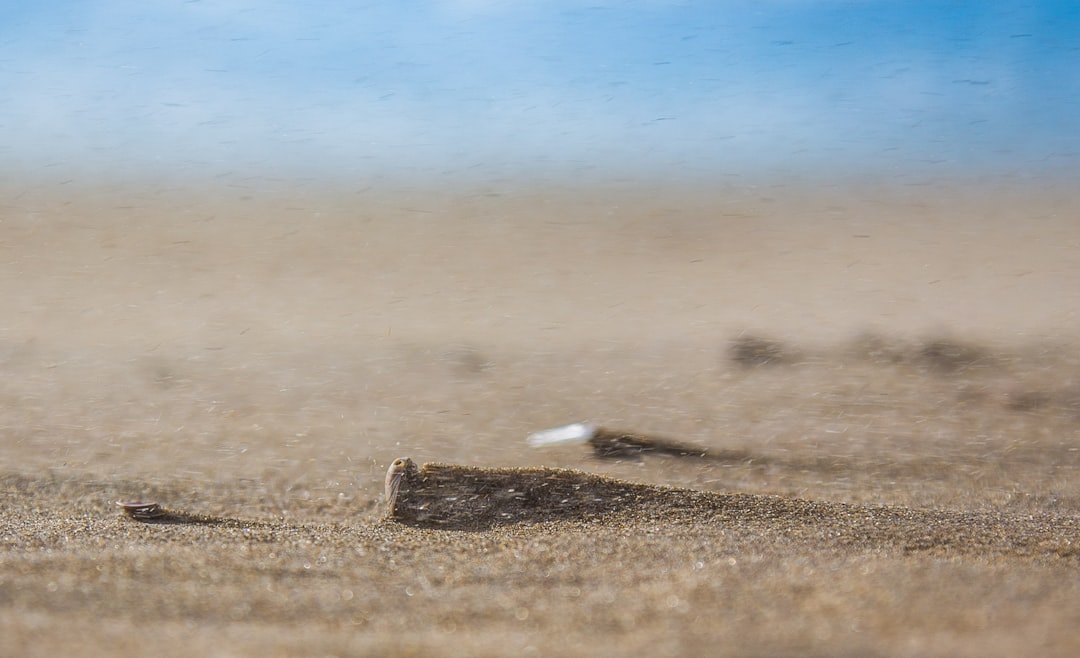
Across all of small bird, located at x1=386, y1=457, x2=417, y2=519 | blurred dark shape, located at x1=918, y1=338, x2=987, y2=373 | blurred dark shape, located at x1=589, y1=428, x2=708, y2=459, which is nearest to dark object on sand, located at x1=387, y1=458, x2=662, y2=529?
small bird, located at x1=386, y1=457, x2=417, y2=519

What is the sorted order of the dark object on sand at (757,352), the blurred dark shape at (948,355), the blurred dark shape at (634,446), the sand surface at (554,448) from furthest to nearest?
1. the dark object on sand at (757,352)
2. the blurred dark shape at (948,355)
3. the blurred dark shape at (634,446)
4. the sand surface at (554,448)

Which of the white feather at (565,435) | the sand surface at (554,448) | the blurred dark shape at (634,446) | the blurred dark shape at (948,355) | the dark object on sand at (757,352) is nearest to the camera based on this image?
the sand surface at (554,448)

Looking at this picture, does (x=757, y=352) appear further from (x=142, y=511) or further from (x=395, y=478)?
(x=142, y=511)

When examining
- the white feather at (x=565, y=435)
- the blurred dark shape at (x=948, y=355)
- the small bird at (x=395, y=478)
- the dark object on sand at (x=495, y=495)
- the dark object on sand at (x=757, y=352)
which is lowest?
the blurred dark shape at (x=948, y=355)

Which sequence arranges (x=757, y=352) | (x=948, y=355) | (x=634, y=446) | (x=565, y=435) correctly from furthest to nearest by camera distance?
(x=757, y=352) → (x=948, y=355) → (x=565, y=435) → (x=634, y=446)

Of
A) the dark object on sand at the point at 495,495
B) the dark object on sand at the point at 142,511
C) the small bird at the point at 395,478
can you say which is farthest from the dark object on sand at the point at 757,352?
the dark object on sand at the point at 142,511

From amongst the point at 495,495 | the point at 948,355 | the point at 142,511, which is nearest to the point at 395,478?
the point at 495,495

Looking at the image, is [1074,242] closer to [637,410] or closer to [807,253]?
[807,253]

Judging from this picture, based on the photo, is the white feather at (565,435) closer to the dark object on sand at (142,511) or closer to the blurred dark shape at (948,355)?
the dark object on sand at (142,511)
